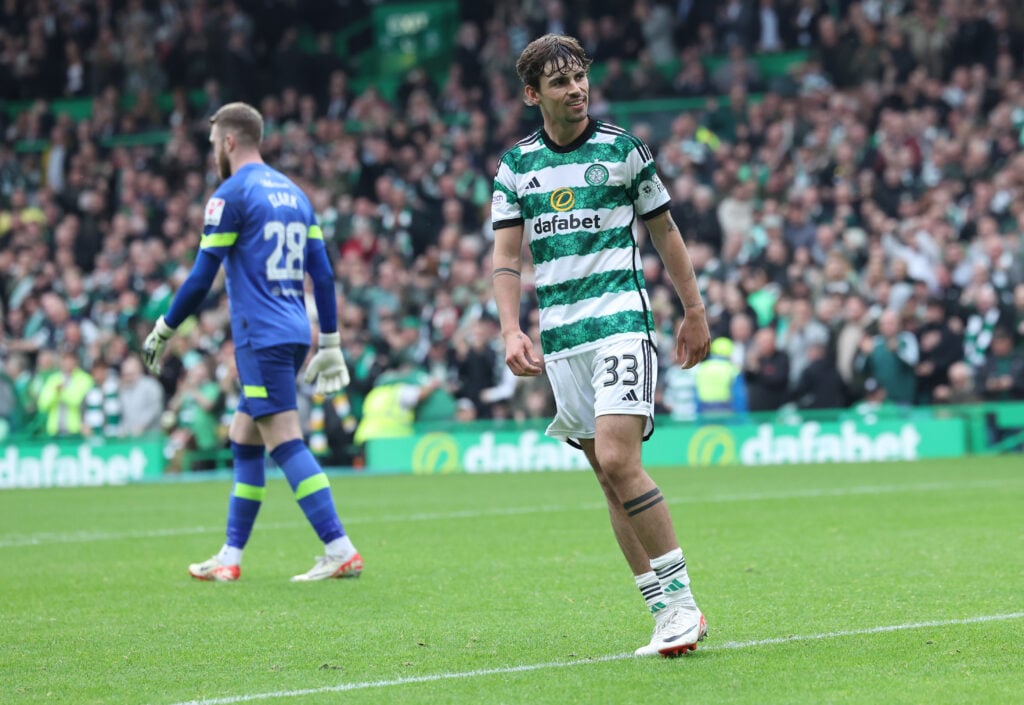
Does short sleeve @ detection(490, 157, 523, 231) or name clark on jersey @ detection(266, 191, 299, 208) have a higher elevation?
name clark on jersey @ detection(266, 191, 299, 208)

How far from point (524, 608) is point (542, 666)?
161cm

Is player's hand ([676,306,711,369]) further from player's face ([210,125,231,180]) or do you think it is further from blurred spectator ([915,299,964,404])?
blurred spectator ([915,299,964,404])

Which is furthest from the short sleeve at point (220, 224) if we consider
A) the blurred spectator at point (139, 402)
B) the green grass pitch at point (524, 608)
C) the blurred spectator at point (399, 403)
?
the blurred spectator at point (139, 402)

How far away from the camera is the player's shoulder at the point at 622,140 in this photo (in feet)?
19.7

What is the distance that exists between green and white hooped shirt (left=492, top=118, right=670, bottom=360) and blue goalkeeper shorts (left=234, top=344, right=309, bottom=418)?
2.97 metres

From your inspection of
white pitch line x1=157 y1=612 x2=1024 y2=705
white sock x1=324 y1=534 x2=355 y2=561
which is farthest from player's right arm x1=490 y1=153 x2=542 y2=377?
white sock x1=324 y1=534 x2=355 y2=561

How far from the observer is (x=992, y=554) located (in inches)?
355

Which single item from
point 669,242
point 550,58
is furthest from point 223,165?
point 669,242

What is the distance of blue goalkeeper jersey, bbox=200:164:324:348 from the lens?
8.77 metres

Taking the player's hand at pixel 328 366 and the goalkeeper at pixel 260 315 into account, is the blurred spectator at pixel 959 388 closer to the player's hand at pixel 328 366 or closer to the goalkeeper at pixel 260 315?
the player's hand at pixel 328 366

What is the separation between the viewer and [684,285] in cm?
607

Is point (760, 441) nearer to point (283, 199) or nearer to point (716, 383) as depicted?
point (716, 383)

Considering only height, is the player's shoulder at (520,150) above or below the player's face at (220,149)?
below

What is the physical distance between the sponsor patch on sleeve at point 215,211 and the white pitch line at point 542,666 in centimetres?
383
